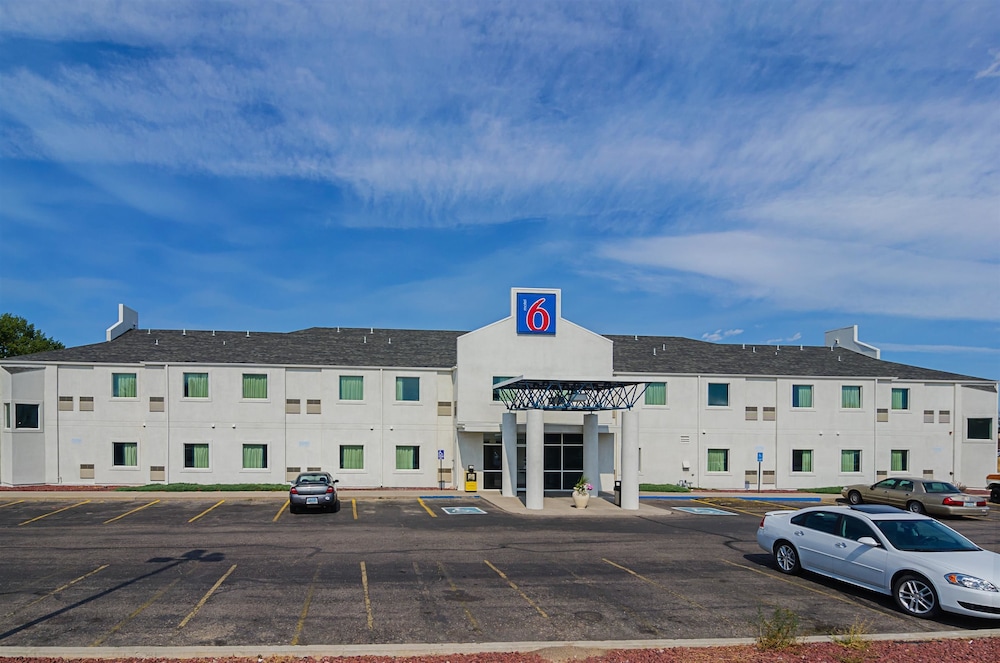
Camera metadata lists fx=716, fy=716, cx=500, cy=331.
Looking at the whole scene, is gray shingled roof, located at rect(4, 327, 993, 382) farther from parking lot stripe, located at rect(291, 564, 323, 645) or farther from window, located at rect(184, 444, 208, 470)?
parking lot stripe, located at rect(291, 564, 323, 645)

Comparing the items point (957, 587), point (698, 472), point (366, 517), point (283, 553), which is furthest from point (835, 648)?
point (698, 472)

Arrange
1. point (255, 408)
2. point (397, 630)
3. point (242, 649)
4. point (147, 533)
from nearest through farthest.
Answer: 1. point (242, 649)
2. point (397, 630)
3. point (147, 533)
4. point (255, 408)

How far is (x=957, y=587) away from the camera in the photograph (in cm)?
1145

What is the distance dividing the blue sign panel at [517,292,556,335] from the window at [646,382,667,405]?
6.95m

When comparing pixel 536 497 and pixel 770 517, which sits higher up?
pixel 770 517

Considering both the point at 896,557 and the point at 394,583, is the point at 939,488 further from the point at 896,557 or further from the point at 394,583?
the point at 394,583

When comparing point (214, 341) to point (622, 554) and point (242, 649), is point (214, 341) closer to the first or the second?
point (622, 554)

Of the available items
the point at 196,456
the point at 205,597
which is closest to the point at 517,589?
the point at 205,597

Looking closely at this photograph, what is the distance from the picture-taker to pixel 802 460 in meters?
38.0

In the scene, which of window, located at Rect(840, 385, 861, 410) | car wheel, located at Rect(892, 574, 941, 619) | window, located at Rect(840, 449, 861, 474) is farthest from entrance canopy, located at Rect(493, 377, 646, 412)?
car wheel, located at Rect(892, 574, 941, 619)

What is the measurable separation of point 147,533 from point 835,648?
18062 mm

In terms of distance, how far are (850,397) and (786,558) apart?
87.2ft

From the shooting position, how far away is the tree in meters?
55.4

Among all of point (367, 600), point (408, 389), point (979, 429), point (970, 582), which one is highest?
point (408, 389)
